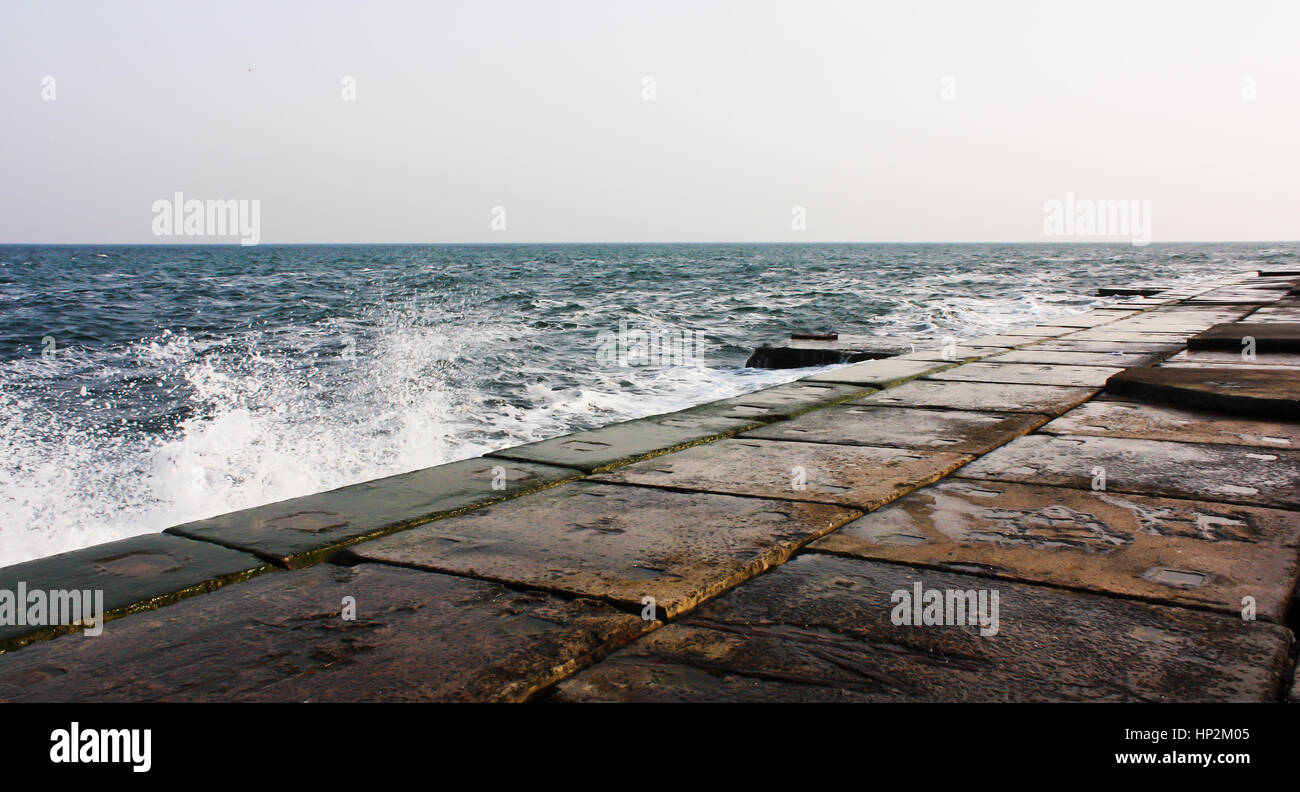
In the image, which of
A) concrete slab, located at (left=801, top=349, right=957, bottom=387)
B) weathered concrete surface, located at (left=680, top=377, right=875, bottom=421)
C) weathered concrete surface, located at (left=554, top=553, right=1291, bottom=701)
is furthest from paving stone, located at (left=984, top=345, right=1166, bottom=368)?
weathered concrete surface, located at (left=554, top=553, right=1291, bottom=701)

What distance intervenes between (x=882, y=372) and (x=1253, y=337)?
246 centimetres

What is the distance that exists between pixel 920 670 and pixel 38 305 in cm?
2295

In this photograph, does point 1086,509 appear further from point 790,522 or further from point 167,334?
point 167,334

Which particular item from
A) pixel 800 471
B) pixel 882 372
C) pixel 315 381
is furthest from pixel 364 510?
pixel 315 381

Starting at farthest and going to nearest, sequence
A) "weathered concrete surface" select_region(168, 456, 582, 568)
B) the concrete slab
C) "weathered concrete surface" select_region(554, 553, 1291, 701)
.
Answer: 1. the concrete slab
2. "weathered concrete surface" select_region(168, 456, 582, 568)
3. "weathered concrete surface" select_region(554, 553, 1291, 701)

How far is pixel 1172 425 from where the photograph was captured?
369cm

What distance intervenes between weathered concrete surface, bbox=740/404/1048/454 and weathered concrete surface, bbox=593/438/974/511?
0.47ft

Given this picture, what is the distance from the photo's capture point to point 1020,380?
17.1 feet

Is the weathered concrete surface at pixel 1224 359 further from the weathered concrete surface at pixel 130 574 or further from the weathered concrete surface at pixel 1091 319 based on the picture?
the weathered concrete surface at pixel 130 574

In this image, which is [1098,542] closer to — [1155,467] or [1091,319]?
[1155,467]

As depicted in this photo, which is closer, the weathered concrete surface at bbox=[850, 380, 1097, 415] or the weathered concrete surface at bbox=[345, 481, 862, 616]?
the weathered concrete surface at bbox=[345, 481, 862, 616]

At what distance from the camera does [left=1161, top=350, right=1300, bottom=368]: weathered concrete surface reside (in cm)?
506

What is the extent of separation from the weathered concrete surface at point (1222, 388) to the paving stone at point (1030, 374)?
329 mm

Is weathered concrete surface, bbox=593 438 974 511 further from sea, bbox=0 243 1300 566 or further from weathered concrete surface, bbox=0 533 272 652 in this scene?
sea, bbox=0 243 1300 566
